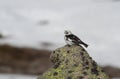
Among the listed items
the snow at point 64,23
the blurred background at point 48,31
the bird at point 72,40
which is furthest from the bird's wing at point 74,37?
the snow at point 64,23

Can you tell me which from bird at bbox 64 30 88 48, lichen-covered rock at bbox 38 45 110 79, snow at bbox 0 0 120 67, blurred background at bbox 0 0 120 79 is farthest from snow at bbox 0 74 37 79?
lichen-covered rock at bbox 38 45 110 79

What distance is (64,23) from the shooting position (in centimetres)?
1186

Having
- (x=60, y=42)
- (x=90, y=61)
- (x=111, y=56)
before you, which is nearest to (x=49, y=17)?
(x=60, y=42)

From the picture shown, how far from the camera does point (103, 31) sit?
1168cm

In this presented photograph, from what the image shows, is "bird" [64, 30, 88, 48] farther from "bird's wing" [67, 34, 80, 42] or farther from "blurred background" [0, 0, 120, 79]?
"blurred background" [0, 0, 120, 79]

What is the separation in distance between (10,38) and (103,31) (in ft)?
6.22

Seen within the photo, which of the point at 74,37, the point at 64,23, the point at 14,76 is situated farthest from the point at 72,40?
the point at 64,23

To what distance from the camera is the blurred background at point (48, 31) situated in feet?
34.9

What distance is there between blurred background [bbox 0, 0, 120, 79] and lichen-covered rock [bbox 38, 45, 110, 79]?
6877 millimetres

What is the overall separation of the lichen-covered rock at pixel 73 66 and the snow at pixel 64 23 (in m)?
7.07

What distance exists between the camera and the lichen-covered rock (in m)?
2.81

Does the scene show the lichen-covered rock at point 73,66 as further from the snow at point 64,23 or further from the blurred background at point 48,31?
the snow at point 64,23

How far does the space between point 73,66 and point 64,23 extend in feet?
29.4

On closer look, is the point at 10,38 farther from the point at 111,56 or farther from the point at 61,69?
the point at 61,69
